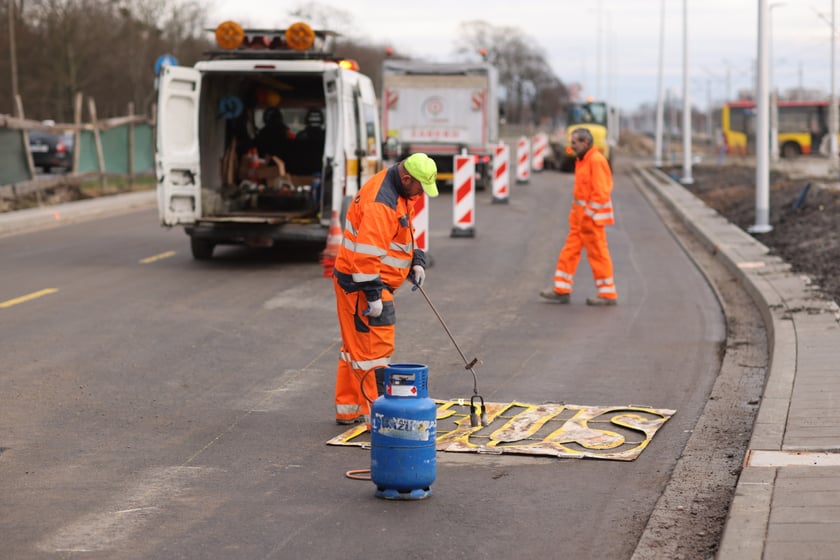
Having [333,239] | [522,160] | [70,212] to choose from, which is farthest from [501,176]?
[333,239]

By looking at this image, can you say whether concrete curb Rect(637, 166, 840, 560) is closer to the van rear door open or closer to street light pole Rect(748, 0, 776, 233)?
street light pole Rect(748, 0, 776, 233)

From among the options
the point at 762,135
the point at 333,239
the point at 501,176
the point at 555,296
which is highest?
the point at 762,135

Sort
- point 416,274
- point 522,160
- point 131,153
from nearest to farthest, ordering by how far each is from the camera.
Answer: point 416,274, point 131,153, point 522,160

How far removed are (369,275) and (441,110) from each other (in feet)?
88.8

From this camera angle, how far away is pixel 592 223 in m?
13.6

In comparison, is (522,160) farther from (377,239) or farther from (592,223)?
(377,239)

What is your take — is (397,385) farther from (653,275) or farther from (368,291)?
(653,275)

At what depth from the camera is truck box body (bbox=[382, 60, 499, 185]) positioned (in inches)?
1346

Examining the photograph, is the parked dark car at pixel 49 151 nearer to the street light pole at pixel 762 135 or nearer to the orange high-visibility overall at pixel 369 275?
the street light pole at pixel 762 135

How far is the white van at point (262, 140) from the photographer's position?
1598 cm

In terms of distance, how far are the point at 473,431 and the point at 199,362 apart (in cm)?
302

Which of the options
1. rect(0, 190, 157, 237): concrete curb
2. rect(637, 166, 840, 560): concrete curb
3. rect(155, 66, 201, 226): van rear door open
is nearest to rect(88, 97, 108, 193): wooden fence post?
rect(0, 190, 157, 237): concrete curb

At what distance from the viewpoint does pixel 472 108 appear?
34.1 metres

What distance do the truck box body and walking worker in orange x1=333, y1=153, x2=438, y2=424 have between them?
86.4 ft
